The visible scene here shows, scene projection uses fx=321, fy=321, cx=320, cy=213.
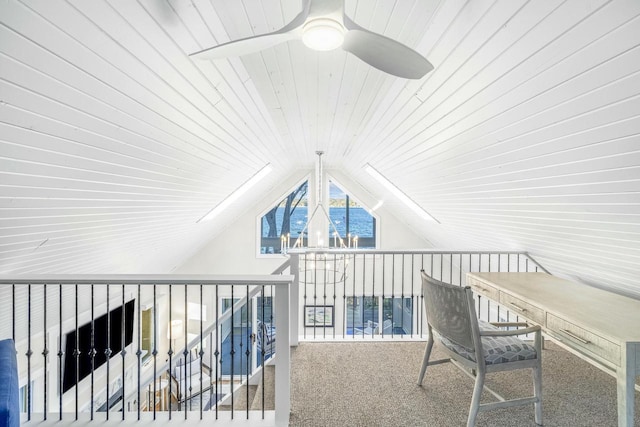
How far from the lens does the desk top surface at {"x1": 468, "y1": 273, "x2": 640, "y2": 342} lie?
1.79 meters

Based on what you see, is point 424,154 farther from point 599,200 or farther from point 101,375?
point 101,375

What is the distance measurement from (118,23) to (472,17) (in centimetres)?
129

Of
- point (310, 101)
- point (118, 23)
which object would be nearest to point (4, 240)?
point (118, 23)

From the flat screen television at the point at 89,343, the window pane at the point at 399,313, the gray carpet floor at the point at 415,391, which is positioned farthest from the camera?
the window pane at the point at 399,313

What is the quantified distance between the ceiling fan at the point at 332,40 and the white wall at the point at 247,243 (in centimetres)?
554

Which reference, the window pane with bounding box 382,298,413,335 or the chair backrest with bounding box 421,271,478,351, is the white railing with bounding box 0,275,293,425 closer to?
the chair backrest with bounding box 421,271,478,351

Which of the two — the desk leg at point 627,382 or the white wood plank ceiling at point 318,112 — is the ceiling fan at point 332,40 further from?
the desk leg at point 627,382

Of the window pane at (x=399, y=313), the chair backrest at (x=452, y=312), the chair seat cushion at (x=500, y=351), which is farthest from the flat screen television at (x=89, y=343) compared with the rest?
the window pane at (x=399, y=313)

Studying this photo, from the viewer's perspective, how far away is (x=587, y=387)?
2.46 metres

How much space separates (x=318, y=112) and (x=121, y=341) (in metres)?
2.69

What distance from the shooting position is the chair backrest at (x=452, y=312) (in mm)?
1876

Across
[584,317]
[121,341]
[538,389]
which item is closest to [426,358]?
[538,389]

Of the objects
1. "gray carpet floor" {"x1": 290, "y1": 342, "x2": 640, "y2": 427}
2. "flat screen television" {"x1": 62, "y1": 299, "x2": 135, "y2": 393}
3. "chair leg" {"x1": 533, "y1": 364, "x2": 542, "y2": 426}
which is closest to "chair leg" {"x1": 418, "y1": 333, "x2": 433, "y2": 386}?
"gray carpet floor" {"x1": 290, "y1": 342, "x2": 640, "y2": 427}

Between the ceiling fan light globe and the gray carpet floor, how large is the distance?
7.00ft
